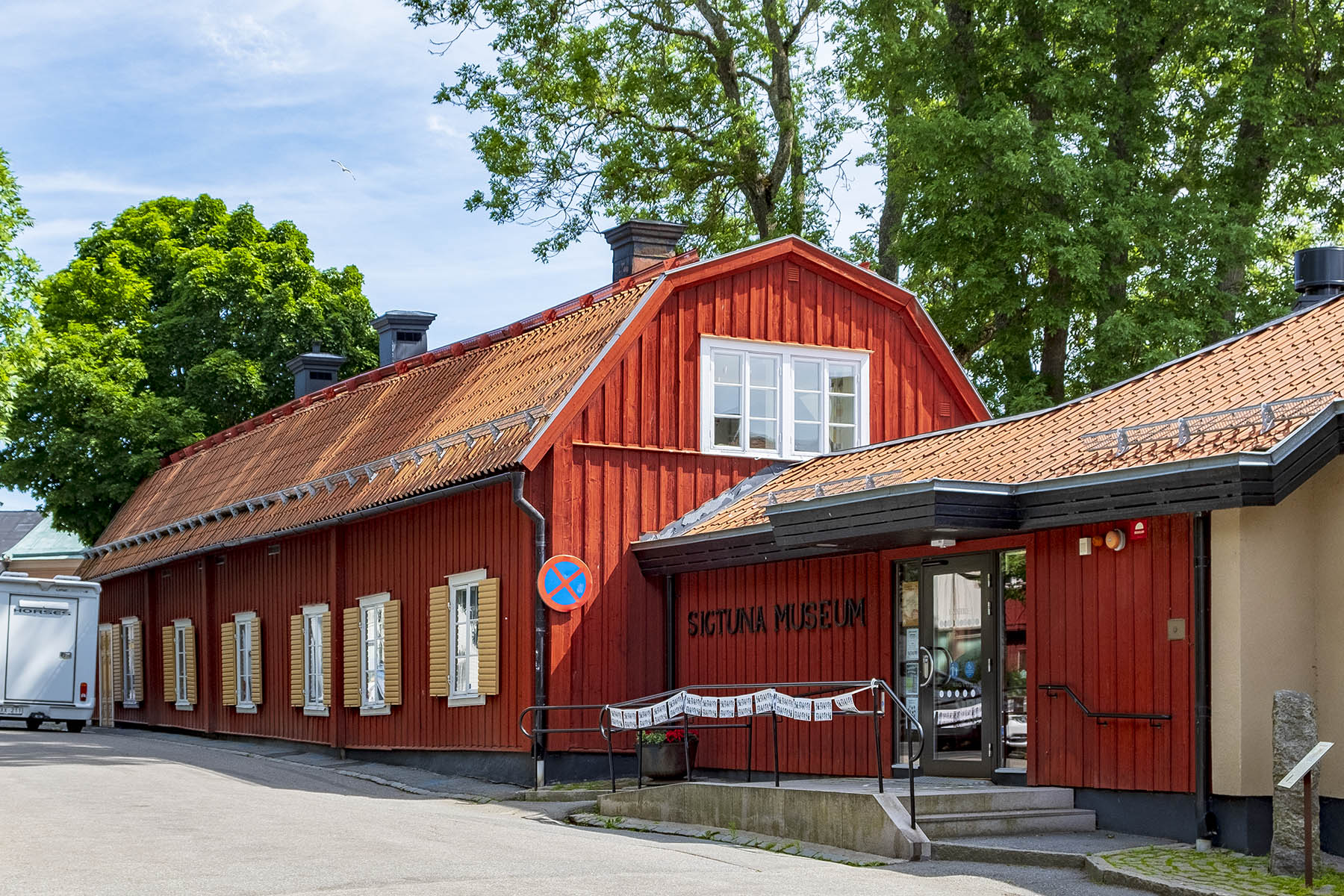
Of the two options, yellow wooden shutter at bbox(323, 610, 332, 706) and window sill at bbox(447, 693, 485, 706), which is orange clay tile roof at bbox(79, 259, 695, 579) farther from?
window sill at bbox(447, 693, 485, 706)

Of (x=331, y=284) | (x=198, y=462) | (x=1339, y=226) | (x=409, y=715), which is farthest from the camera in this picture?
(x=331, y=284)

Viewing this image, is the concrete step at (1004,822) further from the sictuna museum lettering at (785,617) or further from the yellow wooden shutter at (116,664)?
the yellow wooden shutter at (116,664)

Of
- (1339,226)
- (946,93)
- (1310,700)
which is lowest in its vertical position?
(1310,700)

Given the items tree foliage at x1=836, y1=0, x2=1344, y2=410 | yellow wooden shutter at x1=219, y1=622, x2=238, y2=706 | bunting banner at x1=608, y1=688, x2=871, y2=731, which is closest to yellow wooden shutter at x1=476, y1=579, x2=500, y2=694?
bunting banner at x1=608, y1=688, x2=871, y2=731

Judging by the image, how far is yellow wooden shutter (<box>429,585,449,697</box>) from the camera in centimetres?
2203

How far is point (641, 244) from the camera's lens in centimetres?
2420

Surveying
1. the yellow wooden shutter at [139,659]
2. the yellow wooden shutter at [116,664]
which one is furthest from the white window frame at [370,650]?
the yellow wooden shutter at [116,664]

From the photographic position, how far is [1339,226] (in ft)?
91.2

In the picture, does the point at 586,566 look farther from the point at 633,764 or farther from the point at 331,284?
the point at 331,284

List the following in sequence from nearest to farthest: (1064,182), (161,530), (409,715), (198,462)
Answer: (409,715)
(1064,182)
(161,530)
(198,462)

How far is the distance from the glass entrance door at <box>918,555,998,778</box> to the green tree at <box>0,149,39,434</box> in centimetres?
2052

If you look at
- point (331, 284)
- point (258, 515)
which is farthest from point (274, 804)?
point (331, 284)

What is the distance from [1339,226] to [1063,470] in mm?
15525

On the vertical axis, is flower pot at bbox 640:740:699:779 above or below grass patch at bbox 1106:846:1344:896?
below
